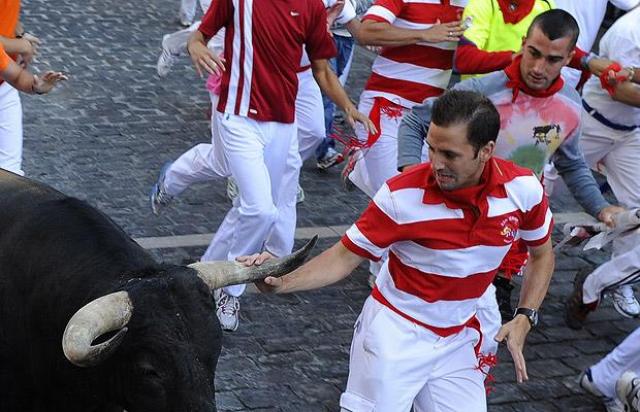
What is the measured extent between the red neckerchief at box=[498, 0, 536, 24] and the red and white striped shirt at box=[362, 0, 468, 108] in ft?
0.98

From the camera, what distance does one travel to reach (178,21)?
15.2 metres

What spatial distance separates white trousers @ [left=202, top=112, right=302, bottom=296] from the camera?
23.5 feet

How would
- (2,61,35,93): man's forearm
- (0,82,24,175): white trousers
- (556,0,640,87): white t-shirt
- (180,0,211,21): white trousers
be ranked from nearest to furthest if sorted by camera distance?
(2,61,35,93): man's forearm, (0,82,24,175): white trousers, (556,0,640,87): white t-shirt, (180,0,211,21): white trousers

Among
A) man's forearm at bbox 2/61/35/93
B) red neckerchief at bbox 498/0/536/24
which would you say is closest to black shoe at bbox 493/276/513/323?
red neckerchief at bbox 498/0/536/24

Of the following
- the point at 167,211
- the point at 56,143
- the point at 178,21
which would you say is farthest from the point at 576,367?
the point at 178,21

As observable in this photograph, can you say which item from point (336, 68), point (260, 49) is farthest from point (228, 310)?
point (336, 68)

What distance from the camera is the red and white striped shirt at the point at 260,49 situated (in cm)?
707

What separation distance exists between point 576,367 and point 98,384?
3754 mm

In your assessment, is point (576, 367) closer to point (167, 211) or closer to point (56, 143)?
point (167, 211)

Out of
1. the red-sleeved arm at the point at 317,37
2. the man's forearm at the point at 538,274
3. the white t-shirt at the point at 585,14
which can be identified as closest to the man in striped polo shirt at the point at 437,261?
the man's forearm at the point at 538,274

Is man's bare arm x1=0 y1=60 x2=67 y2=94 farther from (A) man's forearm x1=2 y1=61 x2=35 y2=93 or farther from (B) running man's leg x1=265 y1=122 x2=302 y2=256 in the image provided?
(B) running man's leg x1=265 y1=122 x2=302 y2=256

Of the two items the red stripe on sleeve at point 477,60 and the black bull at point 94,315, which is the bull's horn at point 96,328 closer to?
the black bull at point 94,315

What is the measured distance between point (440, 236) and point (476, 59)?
2550 mm

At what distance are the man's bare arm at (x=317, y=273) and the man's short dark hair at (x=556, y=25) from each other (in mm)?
2008
